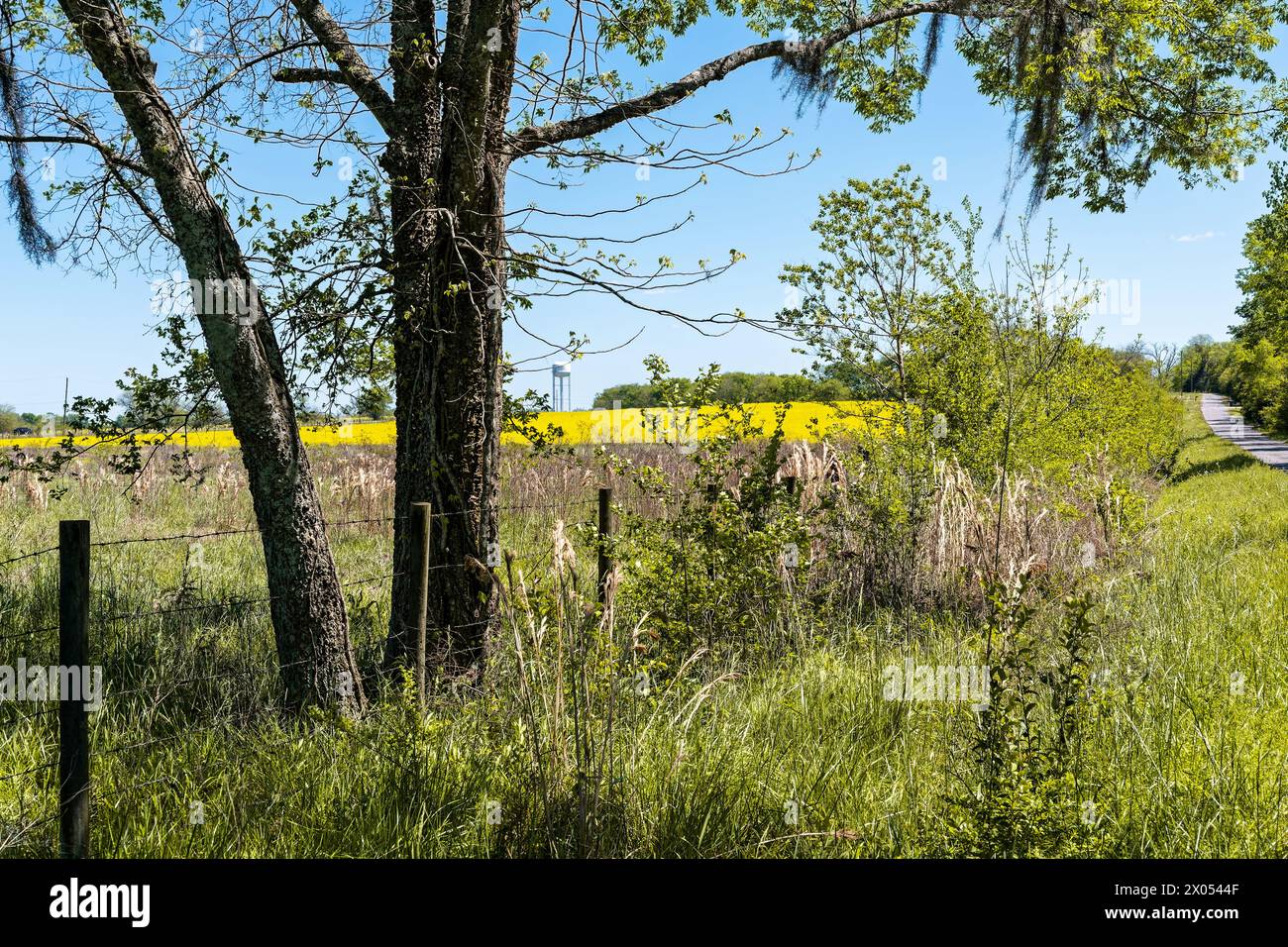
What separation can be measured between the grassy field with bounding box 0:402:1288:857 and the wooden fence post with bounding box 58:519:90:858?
5.0 inches

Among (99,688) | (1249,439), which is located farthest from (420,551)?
(1249,439)

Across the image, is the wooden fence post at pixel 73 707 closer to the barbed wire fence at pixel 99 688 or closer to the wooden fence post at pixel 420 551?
the barbed wire fence at pixel 99 688

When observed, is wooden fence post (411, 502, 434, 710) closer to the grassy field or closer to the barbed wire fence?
the barbed wire fence

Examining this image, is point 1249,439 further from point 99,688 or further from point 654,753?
point 99,688

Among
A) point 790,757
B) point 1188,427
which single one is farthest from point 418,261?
point 1188,427

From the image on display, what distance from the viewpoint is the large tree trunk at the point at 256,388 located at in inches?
169

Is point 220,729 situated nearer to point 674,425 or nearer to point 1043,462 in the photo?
point 674,425

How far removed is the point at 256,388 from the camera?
4.44 m

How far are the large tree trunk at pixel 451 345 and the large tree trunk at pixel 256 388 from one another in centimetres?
46

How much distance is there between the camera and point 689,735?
378 centimetres

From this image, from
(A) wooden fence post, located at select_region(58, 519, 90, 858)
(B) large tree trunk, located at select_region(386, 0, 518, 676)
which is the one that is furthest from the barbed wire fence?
(B) large tree trunk, located at select_region(386, 0, 518, 676)

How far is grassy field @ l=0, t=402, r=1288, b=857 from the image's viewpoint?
2.98m

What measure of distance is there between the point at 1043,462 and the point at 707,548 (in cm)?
687

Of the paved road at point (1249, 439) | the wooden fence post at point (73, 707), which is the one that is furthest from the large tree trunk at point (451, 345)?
the paved road at point (1249, 439)
